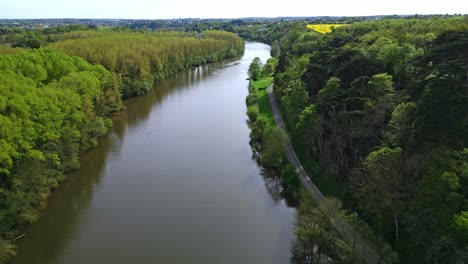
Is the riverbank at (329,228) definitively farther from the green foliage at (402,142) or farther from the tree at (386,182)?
the tree at (386,182)

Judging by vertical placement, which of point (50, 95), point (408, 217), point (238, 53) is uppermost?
point (50, 95)

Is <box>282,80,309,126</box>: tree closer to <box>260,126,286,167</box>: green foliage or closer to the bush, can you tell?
<box>260,126,286,167</box>: green foliage

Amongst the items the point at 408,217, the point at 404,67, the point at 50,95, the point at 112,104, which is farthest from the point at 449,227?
the point at 112,104

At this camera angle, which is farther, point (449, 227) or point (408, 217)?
point (408, 217)

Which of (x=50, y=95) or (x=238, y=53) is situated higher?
(x=50, y=95)

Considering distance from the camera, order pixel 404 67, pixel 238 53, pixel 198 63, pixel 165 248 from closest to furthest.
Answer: pixel 165 248
pixel 404 67
pixel 198 63
pixel 238 53

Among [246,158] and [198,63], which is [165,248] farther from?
[198,63]

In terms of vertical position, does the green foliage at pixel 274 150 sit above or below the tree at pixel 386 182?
below

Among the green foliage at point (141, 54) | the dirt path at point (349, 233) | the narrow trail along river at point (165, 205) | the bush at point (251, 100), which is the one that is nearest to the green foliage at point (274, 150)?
the narrow trail along river at point (165, 205)
